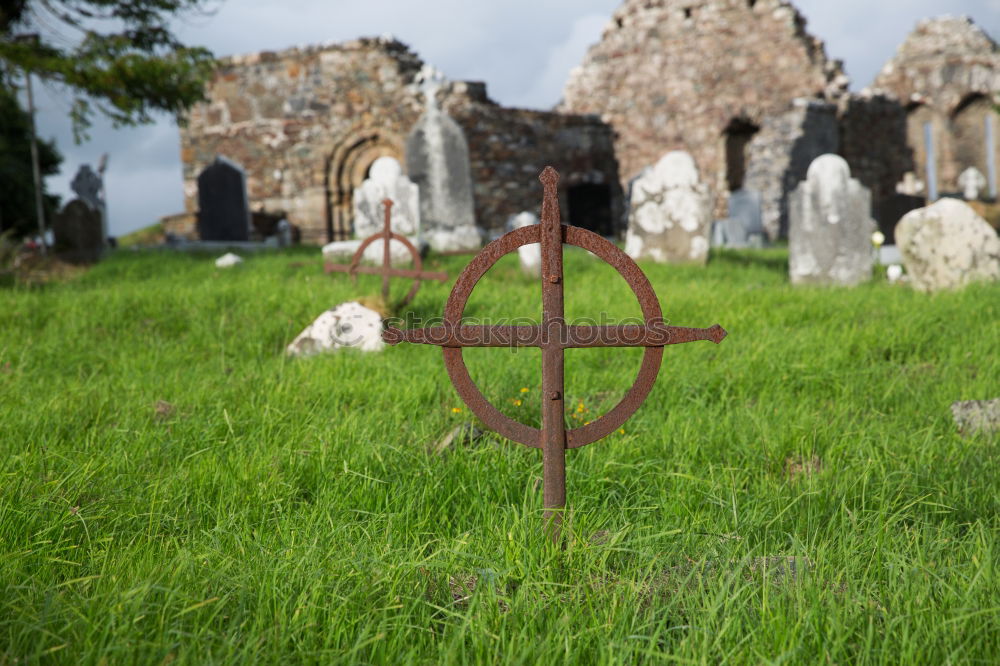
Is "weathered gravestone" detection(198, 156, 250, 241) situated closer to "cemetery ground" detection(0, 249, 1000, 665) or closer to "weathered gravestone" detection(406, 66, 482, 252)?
"weathered gravestone" detection(406, 66, 482, 252)

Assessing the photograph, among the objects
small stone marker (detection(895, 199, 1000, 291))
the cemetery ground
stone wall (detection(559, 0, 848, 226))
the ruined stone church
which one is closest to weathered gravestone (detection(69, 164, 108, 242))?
the ruined stone church

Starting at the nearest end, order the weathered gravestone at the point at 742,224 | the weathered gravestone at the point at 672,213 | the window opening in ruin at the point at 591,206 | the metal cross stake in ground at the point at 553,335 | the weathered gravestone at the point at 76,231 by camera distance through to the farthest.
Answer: the metal cross stake in ground at the point at 553,335
the weathered gravestone at the point at 672,213
the weathered gravestone at the point at 76,231
the weathered gravestone at the point at 742,224
the window opening in ruin at the point at 591,206

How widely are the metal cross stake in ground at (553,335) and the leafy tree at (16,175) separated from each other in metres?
18.5

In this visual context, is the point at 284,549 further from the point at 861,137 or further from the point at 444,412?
the point at 861,137

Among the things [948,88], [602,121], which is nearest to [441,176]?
[602,121]

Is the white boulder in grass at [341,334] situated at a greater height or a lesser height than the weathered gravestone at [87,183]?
lesser

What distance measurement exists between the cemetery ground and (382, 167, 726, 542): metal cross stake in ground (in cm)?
22

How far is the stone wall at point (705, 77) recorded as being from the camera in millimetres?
15312

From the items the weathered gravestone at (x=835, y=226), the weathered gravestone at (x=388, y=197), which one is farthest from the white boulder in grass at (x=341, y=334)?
the weathered gravestone at (x=388, y=197)

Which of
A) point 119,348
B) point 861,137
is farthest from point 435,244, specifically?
point 861,137

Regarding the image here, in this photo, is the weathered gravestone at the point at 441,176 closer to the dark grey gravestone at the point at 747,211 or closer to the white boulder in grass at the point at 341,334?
the white boulder in grass at the point at 341,334

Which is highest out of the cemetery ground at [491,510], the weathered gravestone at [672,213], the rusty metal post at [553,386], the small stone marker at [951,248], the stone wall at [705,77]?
the stone wall at [705,77]

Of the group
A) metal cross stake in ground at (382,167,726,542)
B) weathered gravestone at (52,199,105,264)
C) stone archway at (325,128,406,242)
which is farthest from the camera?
stone archway at (325,128,406,242)

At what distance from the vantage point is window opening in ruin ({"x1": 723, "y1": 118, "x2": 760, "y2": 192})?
15984 millimetres
